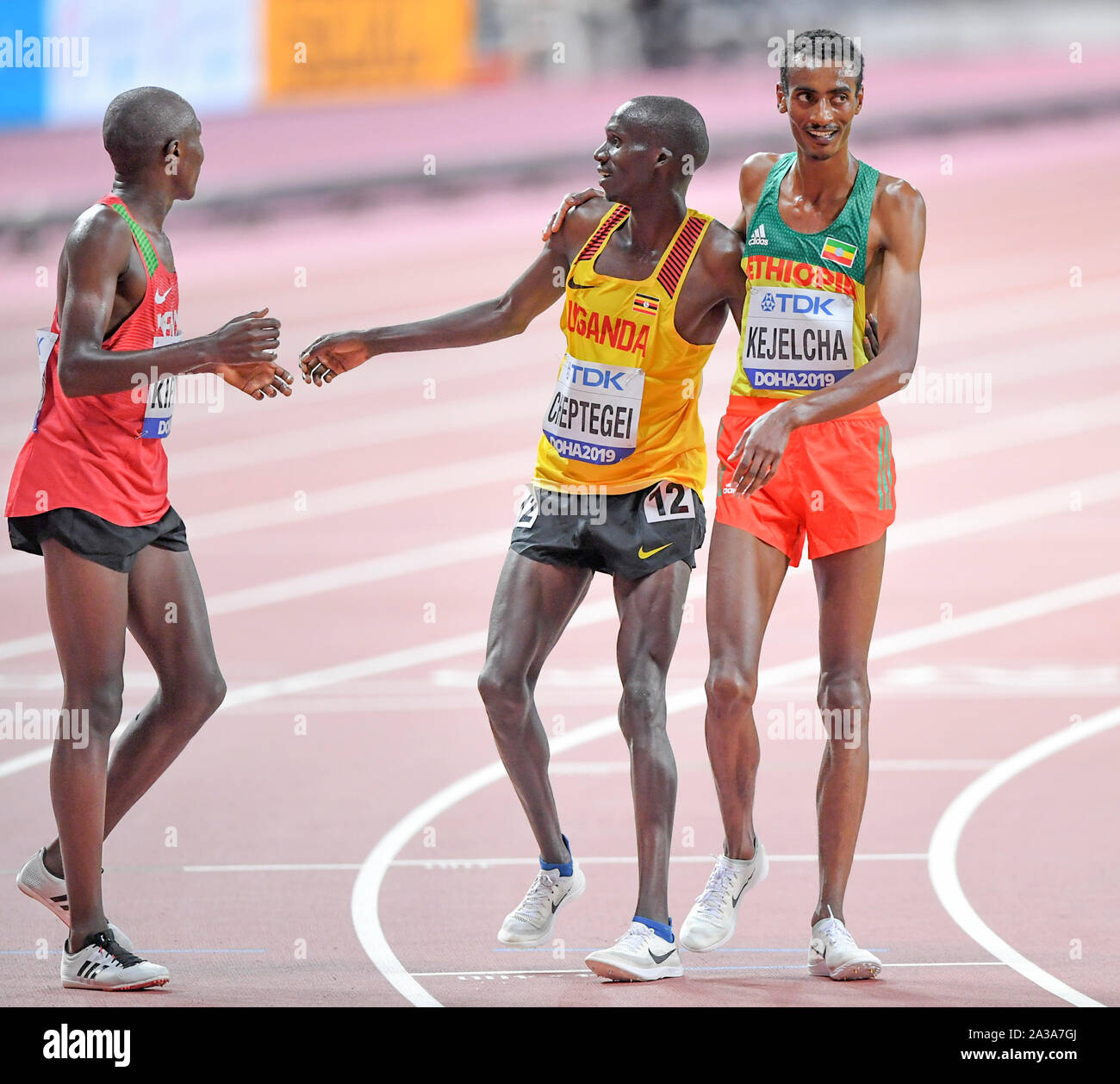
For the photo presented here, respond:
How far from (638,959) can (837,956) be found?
0.55 meters

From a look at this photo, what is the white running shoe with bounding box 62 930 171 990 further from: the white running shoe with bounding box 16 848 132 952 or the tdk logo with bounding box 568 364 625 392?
the tdk logo with bounding box 568 364 625 392

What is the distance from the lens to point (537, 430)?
55.1ft

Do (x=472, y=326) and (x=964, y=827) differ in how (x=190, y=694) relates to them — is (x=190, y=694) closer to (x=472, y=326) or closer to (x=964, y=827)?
(x=472, y=326)

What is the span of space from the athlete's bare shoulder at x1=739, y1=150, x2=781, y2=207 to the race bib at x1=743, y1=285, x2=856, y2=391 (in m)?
0.37

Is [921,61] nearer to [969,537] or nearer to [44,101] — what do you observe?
[969,537]

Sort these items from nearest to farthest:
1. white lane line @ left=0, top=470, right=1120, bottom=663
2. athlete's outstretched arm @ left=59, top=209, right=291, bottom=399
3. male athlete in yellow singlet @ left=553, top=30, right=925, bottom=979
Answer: athlete's outstretched arm @ left=59, top=209, right=291, bottom=399 < male athlete in yellow singlet @ left=553, top=30, right=925, bottom=979 < white lane line @ left=0, top=470, right=1120, bottom=663

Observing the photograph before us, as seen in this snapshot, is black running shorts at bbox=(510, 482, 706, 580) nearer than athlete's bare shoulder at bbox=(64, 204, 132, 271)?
No

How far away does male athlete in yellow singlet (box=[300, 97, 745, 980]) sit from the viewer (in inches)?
193

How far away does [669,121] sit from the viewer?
487 centimetres

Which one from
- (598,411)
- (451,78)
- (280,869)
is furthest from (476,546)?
(598,411)

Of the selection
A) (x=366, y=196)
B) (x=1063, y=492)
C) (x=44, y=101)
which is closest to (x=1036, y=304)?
(x=1063, y=492)

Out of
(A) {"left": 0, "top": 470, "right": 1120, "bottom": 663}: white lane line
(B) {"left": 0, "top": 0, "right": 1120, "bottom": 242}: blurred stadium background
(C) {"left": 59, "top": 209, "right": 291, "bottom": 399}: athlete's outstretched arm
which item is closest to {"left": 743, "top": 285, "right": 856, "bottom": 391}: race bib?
(C) {"left": 59, "top": 209, "right": 291, "bottom": 399}: athlete's outstretched arm

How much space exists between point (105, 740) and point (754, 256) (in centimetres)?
226

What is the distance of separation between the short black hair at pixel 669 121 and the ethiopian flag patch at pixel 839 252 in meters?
0.43
